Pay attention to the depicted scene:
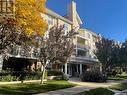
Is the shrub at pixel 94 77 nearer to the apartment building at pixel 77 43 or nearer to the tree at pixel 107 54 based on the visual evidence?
the tree at pixel 107 54

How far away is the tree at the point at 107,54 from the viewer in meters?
53.5

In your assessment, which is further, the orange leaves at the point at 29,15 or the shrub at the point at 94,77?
the shrub at the point at 94,77

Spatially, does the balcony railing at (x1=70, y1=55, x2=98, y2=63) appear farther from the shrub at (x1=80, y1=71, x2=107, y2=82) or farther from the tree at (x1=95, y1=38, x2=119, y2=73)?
the shrub at (x1=80, y1=71, x2=107, y2=82)

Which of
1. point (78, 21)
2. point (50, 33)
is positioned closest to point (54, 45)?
point (50, 33)

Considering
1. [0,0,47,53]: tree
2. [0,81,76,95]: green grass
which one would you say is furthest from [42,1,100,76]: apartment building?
[0,0,47,53]: tree

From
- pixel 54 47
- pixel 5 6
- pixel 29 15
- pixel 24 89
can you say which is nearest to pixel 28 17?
pixel 29 15

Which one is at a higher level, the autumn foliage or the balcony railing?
the autumn foliage

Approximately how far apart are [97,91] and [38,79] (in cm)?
1293

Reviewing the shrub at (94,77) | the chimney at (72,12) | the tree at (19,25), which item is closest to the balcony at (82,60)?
the chimney at (72,12)

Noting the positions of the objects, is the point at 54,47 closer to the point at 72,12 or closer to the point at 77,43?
the point at 77,43

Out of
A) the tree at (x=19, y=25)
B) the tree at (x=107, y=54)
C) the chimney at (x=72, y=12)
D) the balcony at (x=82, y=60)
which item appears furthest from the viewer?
the chimney at (x=72, y=12)

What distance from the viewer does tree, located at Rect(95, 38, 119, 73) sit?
53.5 metres

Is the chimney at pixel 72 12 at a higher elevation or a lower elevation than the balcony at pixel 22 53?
higher

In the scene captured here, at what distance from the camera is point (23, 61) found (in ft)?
143
